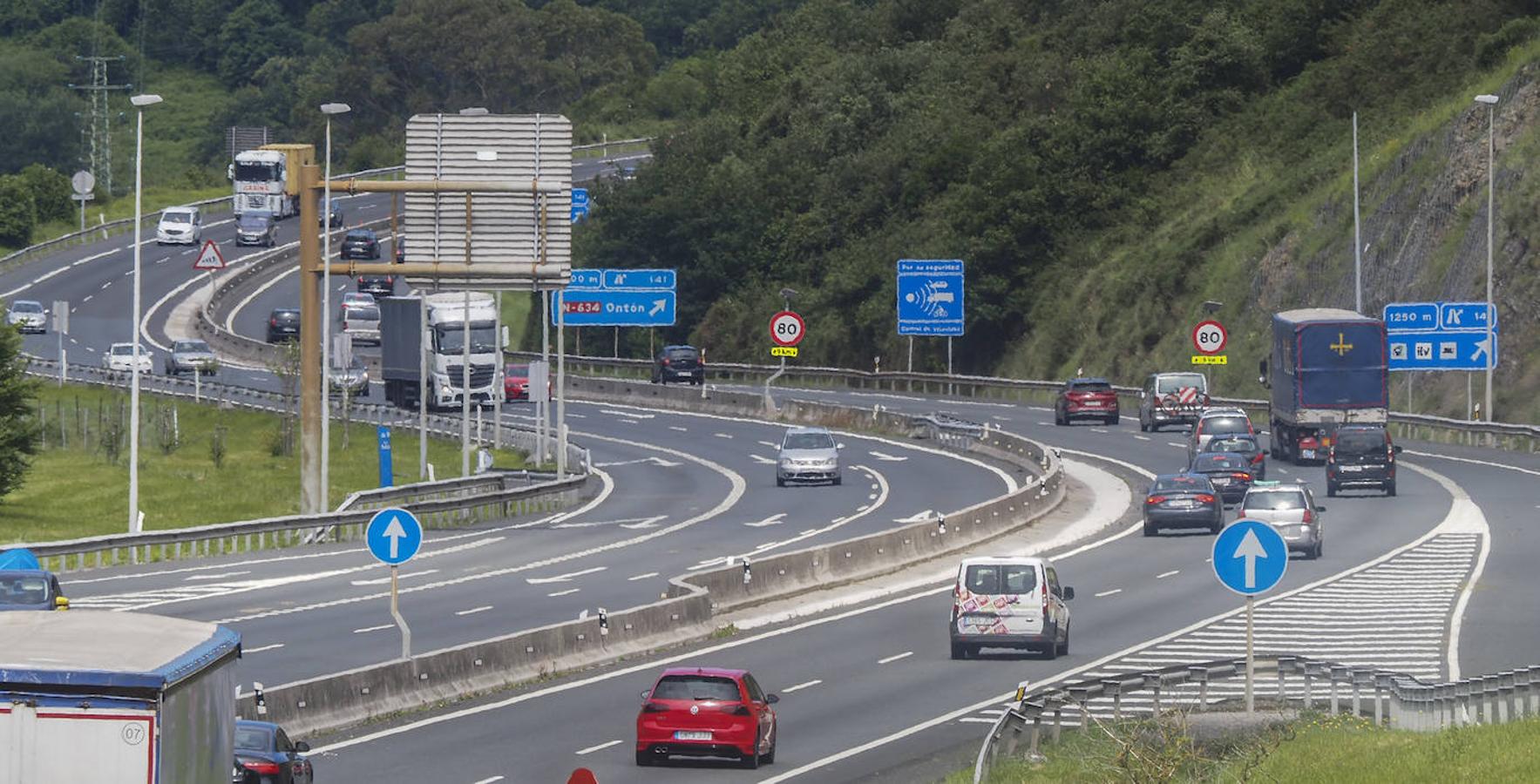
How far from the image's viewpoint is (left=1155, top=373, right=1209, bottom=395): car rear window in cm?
7281

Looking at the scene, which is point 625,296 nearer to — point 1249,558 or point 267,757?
point 1249,558

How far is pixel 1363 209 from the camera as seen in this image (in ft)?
278

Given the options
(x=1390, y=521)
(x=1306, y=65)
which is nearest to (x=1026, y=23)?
(x=1306, y=65)

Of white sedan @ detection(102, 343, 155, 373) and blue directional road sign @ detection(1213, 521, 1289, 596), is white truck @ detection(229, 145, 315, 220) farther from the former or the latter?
blue directional road sign @ detection(1213, 521, 1289, 596)

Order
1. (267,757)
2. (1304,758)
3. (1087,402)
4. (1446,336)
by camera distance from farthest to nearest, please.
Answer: (1087,402) < (1446,336) < (1304,758) < (267,757)

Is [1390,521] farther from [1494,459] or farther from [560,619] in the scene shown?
[560,619]

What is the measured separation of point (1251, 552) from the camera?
2328cm

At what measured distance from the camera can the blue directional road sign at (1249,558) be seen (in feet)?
76.2

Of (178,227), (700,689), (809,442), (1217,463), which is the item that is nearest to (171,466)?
(809,442)

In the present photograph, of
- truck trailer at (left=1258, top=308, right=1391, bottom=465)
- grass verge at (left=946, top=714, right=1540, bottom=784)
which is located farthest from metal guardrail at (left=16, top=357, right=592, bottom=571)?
grass verge at (left=946, top=714, right=1540, bottom=784)

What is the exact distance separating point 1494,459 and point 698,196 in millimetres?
63526

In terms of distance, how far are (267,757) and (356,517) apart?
32583mm

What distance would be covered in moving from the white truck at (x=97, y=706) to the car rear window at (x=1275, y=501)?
3397 cm

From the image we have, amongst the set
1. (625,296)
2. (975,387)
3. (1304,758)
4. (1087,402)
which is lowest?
(1304,758)
